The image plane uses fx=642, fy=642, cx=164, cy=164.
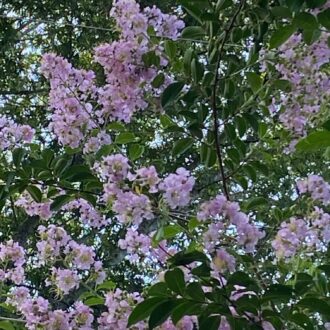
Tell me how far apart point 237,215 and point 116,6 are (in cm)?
41

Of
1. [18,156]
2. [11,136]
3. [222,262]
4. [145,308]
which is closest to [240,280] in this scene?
[222,262]

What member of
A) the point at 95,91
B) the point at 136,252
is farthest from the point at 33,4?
the point at 136,252

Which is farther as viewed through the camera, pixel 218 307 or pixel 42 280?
pixel 42 280

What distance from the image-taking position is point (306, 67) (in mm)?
1037

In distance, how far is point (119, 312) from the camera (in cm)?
102

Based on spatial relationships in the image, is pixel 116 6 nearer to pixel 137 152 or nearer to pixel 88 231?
pixel 137 152

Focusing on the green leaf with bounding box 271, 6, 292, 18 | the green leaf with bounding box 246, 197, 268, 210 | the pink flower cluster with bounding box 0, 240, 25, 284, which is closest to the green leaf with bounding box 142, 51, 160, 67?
the green leaf with bounding box 271, 6, 292, 18

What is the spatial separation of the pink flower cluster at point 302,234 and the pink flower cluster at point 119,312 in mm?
244

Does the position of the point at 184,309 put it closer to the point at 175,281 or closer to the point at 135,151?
the point at 175,281

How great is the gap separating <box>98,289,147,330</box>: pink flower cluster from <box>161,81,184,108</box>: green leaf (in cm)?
33

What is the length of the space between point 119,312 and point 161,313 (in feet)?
0.55

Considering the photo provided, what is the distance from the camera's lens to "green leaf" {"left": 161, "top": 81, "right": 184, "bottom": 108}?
1.07 m

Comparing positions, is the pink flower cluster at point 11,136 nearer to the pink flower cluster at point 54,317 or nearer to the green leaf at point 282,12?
the pink flower cluster at point 54,317

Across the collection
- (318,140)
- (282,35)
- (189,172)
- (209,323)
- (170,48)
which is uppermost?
(170,48)
